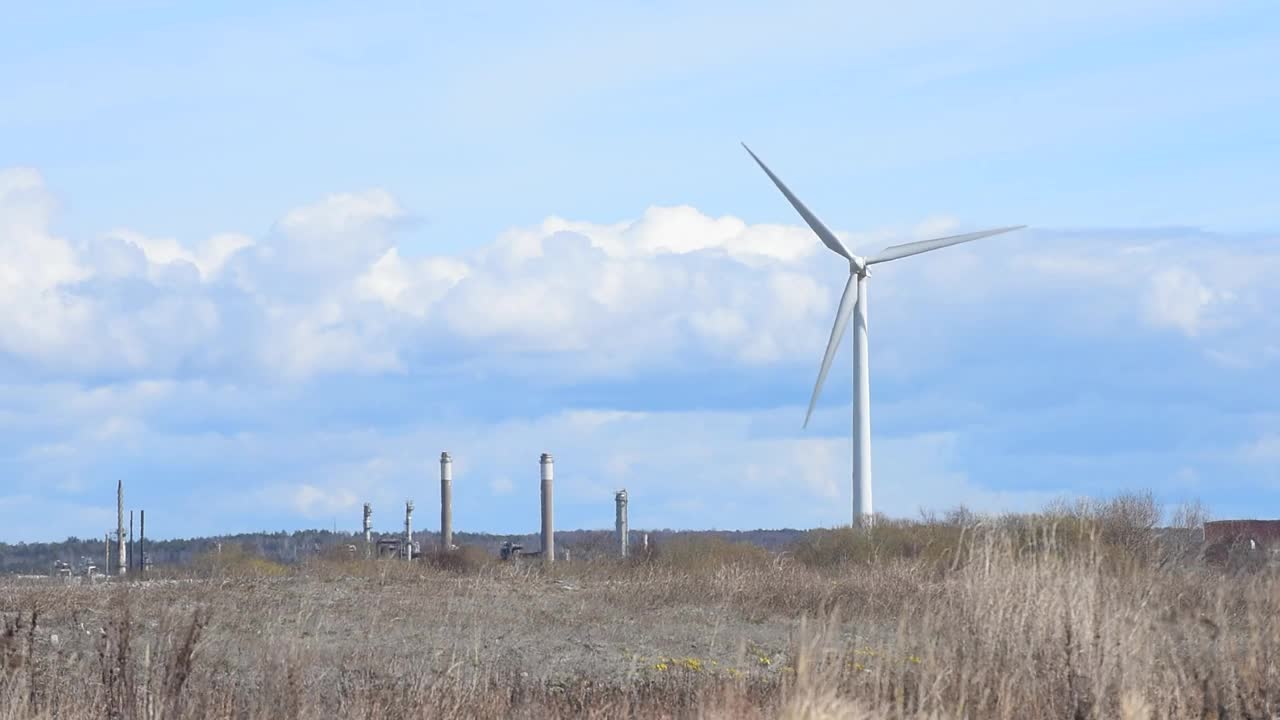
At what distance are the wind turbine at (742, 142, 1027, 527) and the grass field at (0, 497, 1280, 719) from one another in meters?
10.6

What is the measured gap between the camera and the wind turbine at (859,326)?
37219 mm

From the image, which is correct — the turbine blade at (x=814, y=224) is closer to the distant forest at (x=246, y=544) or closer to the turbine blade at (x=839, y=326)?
the turbine blade at (x=839, y=326)

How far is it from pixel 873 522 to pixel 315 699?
27.0 metres

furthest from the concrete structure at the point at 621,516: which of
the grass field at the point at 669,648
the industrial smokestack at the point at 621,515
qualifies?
the grass field at the point at 669,648

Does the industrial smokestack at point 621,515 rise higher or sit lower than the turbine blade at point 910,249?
lower

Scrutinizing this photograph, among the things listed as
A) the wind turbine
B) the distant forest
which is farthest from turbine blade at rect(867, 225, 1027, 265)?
the distant forest

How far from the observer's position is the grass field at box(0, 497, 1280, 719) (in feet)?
39.5

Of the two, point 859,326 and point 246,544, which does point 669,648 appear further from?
point 246,544

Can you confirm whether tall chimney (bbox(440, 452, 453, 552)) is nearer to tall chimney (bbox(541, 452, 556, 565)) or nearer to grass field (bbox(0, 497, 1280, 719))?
tall chimney (bbox(541, 452, 556, 565))

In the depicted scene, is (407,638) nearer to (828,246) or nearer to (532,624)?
(532,624)

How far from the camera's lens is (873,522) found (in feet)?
125

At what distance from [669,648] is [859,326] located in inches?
781

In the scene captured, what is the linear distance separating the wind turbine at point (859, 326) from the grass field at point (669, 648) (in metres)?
10.6

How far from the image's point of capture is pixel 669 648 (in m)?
19.0
